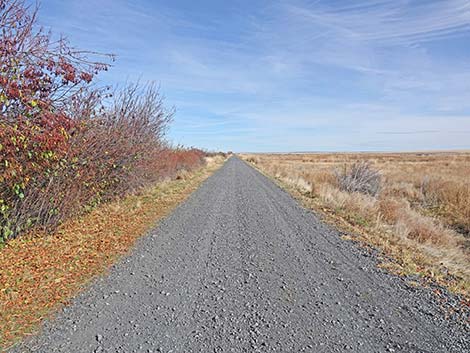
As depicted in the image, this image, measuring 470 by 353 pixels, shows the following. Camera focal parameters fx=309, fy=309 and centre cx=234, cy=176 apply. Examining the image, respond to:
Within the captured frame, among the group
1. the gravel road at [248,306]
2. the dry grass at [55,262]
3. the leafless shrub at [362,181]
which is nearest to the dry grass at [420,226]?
the leafless shrub at [362,181]

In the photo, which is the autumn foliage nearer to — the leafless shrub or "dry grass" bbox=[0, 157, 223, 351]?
"dry grass" bbox=[0, 157, 223, 351]

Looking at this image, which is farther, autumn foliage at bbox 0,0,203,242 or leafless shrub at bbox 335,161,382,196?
leafless shrub at bbox 335,161,382,196

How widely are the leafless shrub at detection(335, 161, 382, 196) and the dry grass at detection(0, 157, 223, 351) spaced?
1243cm

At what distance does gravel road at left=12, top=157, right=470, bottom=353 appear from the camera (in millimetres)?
3141

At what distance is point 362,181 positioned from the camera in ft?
58.0

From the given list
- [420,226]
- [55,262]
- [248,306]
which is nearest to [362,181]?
[420,226]

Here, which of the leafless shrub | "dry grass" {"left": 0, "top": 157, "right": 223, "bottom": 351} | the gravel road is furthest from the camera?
the leafless shrub

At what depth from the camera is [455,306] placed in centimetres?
415

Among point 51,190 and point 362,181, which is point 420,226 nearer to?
point 362,181

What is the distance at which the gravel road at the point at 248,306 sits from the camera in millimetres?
3141

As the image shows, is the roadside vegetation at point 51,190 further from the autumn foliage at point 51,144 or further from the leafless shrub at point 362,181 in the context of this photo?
the leafless shrub at point 362,181

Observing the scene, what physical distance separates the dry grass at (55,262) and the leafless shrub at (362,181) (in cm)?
1243

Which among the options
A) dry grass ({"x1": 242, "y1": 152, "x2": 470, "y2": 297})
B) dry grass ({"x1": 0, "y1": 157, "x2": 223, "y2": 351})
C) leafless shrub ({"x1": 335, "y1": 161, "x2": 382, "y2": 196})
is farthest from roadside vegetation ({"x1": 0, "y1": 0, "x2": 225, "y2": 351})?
leafless shrub ({"x1": 335, "y1": 161, "x2": 382, "y2": 196})

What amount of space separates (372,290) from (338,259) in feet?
4.51
